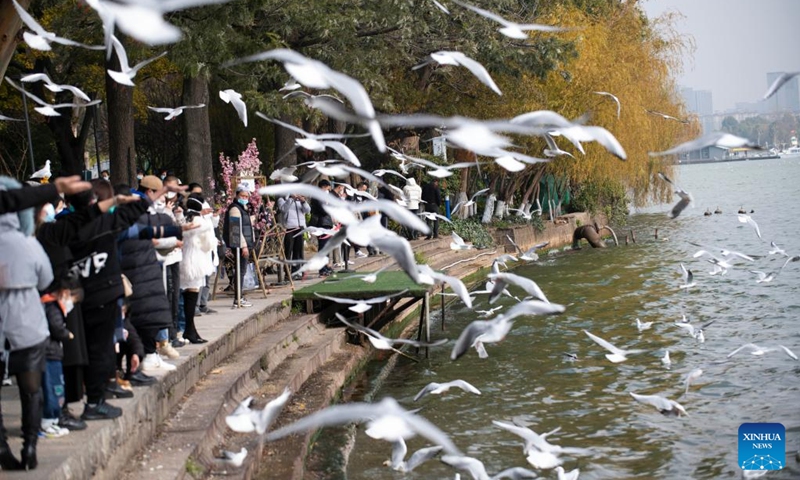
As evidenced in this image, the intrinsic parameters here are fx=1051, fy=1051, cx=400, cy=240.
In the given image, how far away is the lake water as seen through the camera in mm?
9820

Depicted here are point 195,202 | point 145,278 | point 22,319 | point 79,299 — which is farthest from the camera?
point 195,202

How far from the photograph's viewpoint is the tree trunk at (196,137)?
742 inches

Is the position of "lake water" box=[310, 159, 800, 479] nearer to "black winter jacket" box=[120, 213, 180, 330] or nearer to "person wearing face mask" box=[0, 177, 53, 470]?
"black winter jacket" box=[120, 213, 180, 330]

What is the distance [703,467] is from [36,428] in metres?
6.18

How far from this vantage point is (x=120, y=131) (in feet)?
56.7

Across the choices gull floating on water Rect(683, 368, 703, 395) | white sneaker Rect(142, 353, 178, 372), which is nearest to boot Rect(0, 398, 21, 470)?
white sneaker Rect(142, 353, 178, 372)

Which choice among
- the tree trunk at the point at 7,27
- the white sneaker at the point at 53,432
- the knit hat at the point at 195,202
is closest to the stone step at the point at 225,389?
the white sneaker at the point at 53,432

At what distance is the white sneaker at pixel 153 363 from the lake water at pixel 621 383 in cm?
184

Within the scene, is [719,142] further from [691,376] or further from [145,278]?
[691,376]

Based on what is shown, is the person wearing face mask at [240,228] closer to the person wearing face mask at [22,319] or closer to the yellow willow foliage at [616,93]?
the person wearing face mask at [22,319]

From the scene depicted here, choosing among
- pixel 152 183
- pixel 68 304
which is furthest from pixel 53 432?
pixel 152 183

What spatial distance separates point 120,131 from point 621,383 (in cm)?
915

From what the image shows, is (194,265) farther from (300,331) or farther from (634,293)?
(634,293)

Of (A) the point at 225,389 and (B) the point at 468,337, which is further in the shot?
(A) the point at 225,389
